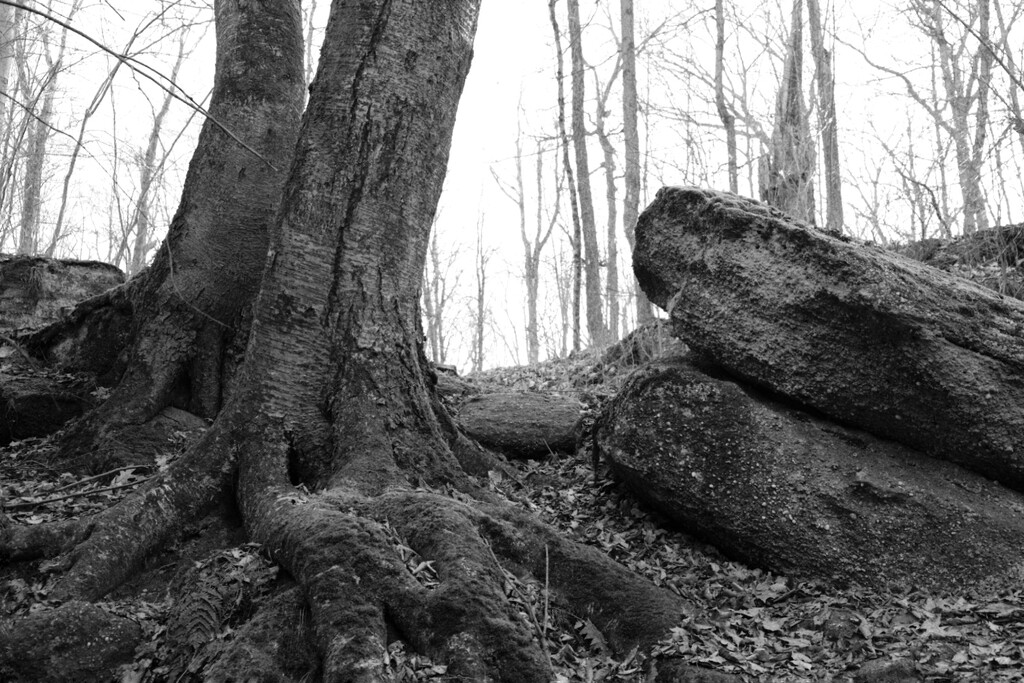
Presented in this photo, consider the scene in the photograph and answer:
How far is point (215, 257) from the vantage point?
20.7 ft

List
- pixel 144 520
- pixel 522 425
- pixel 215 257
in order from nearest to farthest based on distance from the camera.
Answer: pixel 144 520 < pixel 215 257 < pixel 522 425

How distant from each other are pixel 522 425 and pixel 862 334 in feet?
9.46

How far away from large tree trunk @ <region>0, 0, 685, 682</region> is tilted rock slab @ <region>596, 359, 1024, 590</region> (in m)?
1.01

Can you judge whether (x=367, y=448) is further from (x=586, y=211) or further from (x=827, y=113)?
(x=586, y=211)

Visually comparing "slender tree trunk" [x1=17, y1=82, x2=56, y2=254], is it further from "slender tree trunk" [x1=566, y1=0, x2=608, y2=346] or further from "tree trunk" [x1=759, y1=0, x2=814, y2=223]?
"tree trunk" [x1=759, y1=0, x2=814, y2=223]

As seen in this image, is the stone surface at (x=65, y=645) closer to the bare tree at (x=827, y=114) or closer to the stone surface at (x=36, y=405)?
the stone surface at (x=36, y=405)

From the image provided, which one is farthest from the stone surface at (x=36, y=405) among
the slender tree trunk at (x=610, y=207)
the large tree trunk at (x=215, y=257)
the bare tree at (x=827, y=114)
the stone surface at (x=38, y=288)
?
the slender tree trunk at (x=610, y=207)

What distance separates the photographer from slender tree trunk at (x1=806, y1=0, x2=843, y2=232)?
1280 cm

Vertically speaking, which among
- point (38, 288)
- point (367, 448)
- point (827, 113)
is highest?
point (827, 113)

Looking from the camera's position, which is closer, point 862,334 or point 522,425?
point 862,334

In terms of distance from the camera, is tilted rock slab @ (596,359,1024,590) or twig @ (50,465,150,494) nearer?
tilted rock slab @ (596,359,1024,590)

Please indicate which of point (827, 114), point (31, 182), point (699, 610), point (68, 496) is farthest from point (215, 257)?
point (827, 114)

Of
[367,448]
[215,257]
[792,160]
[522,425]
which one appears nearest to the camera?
[367,448]

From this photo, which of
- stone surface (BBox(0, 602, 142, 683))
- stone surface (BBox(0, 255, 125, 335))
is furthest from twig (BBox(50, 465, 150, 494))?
stone surface (BBox(0, 255, 125, 335))
